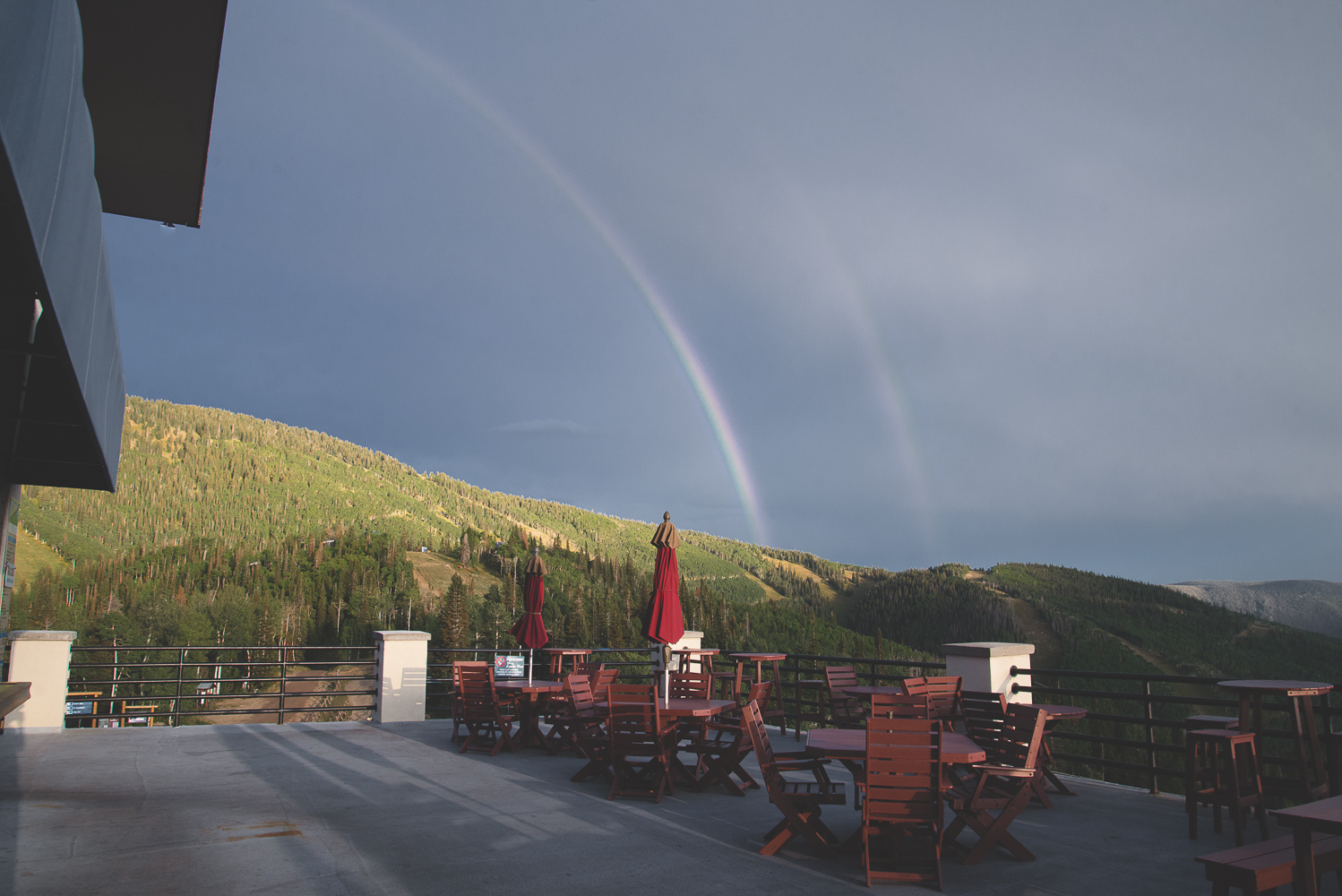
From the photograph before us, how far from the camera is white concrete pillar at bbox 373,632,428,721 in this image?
10864 mm

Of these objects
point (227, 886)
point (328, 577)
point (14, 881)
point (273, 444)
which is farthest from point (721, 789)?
point (273, 444)

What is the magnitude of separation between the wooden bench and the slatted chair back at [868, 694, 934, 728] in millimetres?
2984

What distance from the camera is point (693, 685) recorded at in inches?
324

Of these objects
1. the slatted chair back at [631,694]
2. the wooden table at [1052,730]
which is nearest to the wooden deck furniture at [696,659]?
the slatted chair back at [631,694]

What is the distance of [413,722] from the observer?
11094 millimetres

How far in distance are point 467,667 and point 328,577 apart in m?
93.1

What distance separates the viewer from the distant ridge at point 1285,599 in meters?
98.0

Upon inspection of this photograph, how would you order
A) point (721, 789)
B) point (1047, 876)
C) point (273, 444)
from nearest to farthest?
point (1047, 876), point (721, 789), point (273, 444)

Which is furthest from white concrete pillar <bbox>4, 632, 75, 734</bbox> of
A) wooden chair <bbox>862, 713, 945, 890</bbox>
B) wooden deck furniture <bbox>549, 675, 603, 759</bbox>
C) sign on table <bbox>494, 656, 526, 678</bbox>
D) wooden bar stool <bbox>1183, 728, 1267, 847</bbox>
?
wooden bar stool <bbox>1183, 728, 1267, 847</bbox>

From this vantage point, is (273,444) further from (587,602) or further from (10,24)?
(10,24)

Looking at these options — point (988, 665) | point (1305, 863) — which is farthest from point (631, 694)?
point (1305, 863)

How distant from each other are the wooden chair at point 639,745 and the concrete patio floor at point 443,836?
0.65 feet

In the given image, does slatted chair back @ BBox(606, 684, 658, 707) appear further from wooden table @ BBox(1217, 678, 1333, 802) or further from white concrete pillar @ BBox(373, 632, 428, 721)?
white concrete pillar @ BBox(373, 632, 428, 721)

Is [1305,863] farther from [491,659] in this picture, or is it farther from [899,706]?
[491,659]
